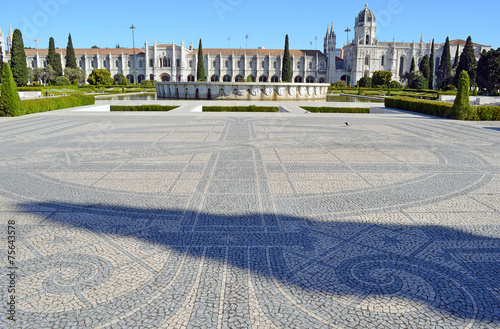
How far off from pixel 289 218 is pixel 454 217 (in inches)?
72.8

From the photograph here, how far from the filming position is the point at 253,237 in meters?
3.83

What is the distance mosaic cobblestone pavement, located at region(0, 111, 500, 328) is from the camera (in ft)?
8.62

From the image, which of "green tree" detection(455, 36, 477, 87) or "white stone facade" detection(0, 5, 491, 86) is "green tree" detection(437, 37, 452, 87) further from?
"white stone facade" detection(0, 5, 491, 86)

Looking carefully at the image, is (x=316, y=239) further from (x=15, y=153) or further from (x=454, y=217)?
(x=15, y=153)

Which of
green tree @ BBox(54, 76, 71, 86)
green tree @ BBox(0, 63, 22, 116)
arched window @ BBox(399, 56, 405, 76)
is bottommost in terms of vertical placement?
green tree @ BBox(0, 63, 22, 116)

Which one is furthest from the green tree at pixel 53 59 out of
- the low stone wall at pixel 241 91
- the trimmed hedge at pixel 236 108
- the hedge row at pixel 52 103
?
the trimmed hedge at pixel 236 108

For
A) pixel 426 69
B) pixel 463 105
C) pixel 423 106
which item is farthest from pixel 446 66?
pixel 463 105

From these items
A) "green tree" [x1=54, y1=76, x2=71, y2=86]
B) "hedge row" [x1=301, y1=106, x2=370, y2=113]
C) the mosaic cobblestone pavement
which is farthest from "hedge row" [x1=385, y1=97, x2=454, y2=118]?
"green tree" [x1=54, y1=76, x2=71, y2=86]

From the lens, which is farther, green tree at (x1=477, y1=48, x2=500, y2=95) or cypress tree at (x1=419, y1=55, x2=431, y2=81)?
cypress tree at (x1=419, y1=55, x2=431, y2=81)

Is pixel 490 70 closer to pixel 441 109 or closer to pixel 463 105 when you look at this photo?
pixel 441 109

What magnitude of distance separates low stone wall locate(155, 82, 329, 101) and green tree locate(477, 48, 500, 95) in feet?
68.5

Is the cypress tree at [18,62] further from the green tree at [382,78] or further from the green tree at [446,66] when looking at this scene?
the green tree at [446,66]

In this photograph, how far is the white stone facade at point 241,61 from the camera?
73.6 m

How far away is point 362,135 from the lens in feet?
35.9
